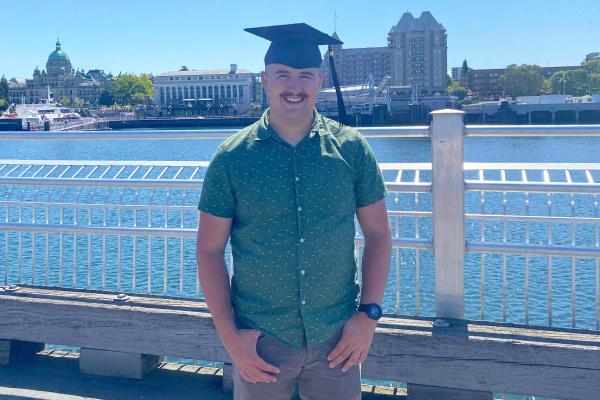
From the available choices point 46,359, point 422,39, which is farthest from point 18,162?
point 422,39

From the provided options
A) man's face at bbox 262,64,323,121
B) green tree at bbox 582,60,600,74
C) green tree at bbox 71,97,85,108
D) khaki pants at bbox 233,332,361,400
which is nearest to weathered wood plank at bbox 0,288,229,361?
khaki pants at bbox 233,332,361,400

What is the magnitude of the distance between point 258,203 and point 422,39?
473 feet

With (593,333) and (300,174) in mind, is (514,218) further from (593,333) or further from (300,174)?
(300,174)

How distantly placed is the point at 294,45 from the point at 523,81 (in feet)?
432

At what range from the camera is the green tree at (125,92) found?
149 m

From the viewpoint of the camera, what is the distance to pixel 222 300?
232cm

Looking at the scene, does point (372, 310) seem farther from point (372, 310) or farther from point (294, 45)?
point (294, 45)

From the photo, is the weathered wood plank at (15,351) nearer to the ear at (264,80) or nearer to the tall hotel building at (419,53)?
the ear at (264,80)

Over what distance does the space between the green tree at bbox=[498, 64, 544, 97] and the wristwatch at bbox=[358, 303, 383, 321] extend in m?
130

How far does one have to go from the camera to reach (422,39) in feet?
462

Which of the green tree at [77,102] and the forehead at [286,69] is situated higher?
the green tree at [77,102]

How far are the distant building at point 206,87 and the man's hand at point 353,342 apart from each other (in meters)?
135

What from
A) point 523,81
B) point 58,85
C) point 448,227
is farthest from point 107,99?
Answer: point 448,227

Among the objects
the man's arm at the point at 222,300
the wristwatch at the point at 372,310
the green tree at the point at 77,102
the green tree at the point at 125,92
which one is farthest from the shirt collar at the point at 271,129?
the green tree at the point at 77,102
